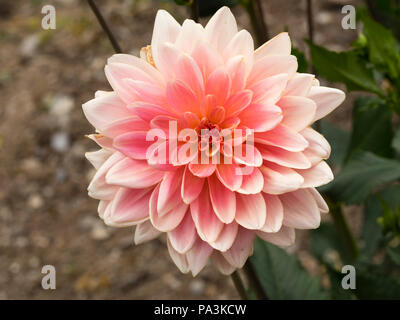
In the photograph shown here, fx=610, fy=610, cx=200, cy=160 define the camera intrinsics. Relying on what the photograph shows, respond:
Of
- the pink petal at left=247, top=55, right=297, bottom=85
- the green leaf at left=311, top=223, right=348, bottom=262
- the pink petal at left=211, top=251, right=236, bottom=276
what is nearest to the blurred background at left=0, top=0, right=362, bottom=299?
the green leaf at left=311, top=223, right=348, bottom=262

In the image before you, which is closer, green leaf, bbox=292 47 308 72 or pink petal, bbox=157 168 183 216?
pink petal, bbox=157 168 183 216

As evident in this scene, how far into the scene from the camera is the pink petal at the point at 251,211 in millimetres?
699

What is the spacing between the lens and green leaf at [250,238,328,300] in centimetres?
116

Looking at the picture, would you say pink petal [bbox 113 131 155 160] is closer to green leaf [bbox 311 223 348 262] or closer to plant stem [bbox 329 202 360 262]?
plant stem [bbox 329 202 360 262]

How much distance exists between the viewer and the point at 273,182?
0.71 meters

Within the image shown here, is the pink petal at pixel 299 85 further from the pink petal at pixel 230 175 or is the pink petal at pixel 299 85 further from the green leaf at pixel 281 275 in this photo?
the green leaf at pixel 281 275

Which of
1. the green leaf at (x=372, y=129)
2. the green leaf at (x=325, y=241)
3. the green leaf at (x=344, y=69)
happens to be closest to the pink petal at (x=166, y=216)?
the green leaf at (x=344, y=69)

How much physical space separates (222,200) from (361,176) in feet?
1.65

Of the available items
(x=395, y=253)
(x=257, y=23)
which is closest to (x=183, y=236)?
(x=395, y=253)

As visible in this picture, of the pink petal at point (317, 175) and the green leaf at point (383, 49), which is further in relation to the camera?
the green leaf at point (383, 49)

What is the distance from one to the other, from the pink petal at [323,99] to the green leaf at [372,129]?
1.77ft

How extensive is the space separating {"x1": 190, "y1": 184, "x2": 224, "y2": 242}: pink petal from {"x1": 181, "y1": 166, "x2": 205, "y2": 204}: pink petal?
0.01 metres

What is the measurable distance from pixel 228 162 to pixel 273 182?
0.23ft
